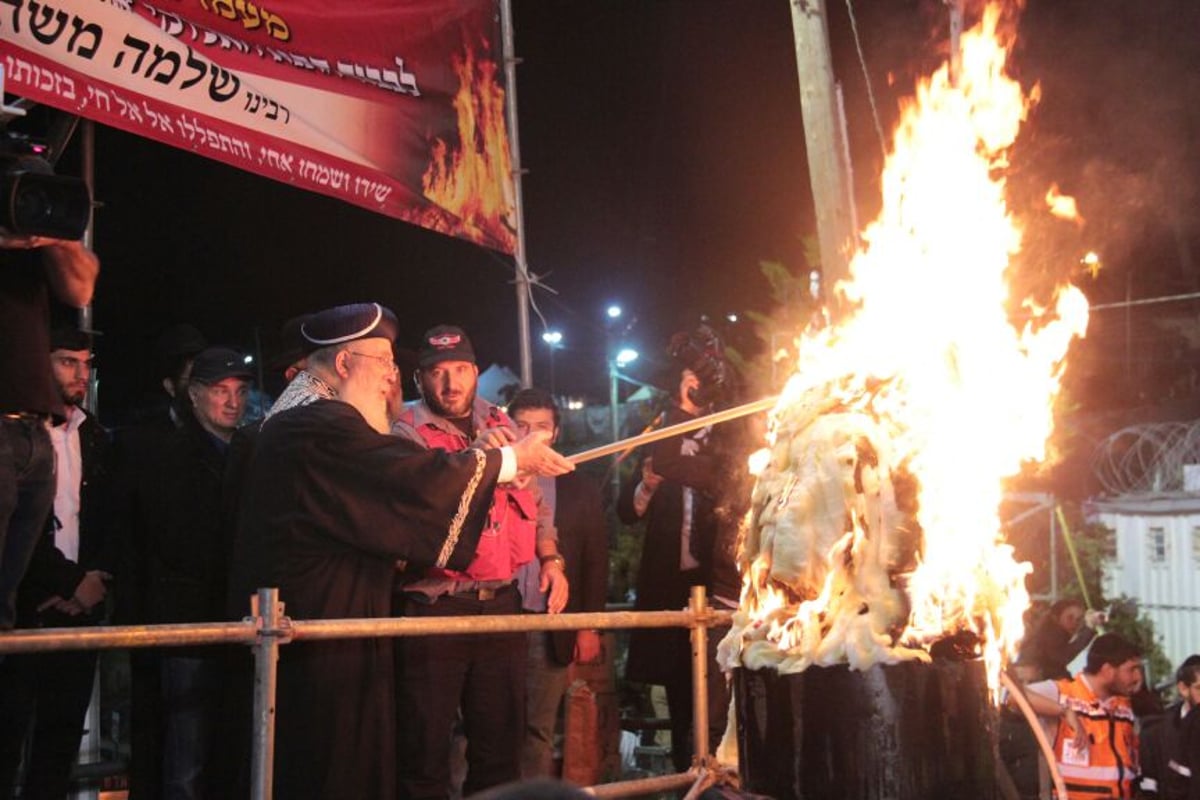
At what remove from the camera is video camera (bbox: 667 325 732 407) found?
6.85 metres

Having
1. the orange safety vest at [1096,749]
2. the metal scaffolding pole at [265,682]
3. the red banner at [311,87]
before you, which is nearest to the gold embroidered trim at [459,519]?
the metal scaffolding pole at [265,682]

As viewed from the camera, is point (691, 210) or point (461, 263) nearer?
point (461, 263)

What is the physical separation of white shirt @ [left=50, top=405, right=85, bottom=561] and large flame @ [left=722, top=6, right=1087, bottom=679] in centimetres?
311

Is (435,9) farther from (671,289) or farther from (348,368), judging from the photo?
(671,289)

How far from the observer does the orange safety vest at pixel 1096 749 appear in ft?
27.0

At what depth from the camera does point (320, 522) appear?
14.4 feet

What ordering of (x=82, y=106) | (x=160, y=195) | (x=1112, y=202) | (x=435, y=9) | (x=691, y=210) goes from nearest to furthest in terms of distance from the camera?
(x=82, y=106) < (x=435, y=9) < (x=160, y=195) < (x=1112, y=202) < (x=691, y=210)

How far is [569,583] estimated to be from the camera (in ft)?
22.4

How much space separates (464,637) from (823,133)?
3023mm

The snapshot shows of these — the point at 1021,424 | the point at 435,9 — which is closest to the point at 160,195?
the point at 435,9

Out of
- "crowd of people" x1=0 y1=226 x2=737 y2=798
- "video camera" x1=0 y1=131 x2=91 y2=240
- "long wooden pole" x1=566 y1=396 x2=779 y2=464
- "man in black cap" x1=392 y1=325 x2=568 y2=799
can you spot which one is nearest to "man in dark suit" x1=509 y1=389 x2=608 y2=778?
"crowd of people" x1=0 y1=226 x2=737 y2=798

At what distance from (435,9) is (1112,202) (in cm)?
785

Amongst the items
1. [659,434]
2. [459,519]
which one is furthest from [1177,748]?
[459,519]

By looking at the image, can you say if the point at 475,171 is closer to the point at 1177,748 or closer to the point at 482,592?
the point at 482,592
